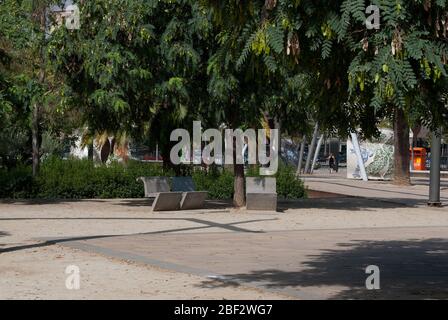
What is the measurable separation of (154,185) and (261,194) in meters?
2.98

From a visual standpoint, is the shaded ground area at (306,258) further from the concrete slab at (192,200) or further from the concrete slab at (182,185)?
the concrete slab at (182,185)

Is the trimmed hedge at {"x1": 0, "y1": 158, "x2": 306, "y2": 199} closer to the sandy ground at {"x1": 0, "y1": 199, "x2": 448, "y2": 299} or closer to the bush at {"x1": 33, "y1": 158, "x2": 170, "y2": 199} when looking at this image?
the bush at {"x1": 33, "y1": 158, "x2": 170, "y2": 199}

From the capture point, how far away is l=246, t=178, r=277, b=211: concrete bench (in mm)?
20859

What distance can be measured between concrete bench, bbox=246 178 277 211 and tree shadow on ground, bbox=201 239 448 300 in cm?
725

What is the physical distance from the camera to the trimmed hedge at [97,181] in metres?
24.6

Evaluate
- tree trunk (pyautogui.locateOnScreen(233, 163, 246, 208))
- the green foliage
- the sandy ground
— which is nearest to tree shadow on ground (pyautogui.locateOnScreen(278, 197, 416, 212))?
the sandy ground

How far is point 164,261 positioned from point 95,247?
184 cm

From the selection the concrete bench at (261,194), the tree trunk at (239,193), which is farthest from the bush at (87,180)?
the concrete bench at (261,194)

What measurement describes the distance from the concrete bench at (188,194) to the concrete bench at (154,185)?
10.5 inches

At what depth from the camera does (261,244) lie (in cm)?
1388

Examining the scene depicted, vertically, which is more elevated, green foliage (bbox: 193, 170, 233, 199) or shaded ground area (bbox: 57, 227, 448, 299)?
green foliage (bbox: 193, 170, 233, 199)

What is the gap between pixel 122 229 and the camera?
16266mm

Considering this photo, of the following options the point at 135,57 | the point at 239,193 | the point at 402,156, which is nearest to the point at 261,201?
the point at 239,193

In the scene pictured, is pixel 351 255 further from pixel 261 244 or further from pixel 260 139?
pixel 260 139
